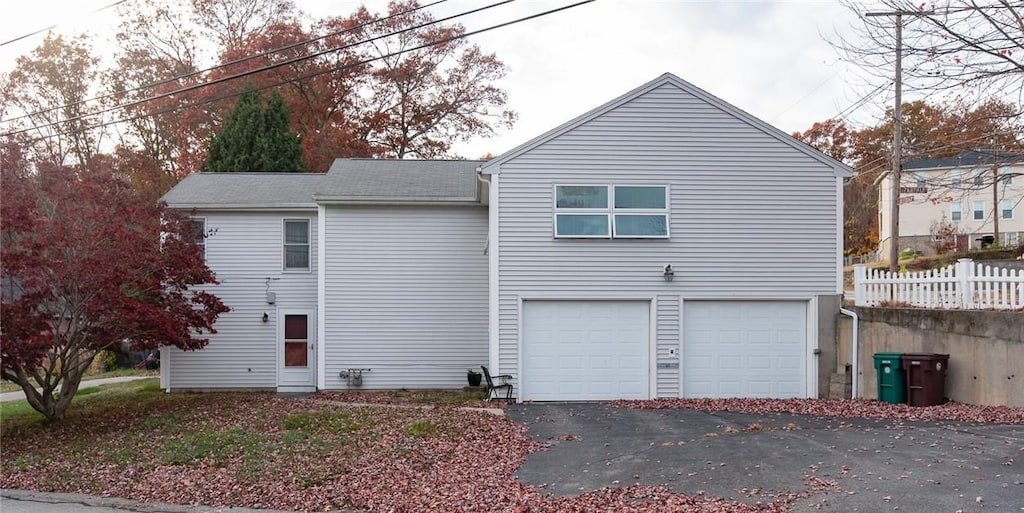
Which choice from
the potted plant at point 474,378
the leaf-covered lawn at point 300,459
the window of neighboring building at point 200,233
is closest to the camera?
the leaf-covered lawn at point 300,459

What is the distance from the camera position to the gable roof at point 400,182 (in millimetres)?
17453

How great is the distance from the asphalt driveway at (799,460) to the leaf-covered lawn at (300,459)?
487 millimetres

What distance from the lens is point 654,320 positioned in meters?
15.5

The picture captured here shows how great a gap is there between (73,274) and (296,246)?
247 inches

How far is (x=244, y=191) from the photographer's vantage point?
1933cm

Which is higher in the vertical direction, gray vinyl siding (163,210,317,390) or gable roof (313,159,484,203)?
gable roof (313,159,484,203)

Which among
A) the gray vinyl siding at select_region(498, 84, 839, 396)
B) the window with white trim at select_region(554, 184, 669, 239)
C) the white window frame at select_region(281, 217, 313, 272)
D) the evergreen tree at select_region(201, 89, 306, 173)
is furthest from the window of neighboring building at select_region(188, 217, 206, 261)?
the evergreen tree at select_region(201, 89, 306, 173)

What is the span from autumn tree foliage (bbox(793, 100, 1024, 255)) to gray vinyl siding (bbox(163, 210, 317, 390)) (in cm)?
1211

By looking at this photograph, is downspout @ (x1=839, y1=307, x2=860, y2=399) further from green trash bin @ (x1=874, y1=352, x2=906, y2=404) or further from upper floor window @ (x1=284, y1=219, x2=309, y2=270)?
upper floor window @ (x1=284, y1=219, x2=309, y2=270)

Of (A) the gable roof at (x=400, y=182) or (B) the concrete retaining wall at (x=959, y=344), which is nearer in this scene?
(B) the concrete retaining wall at (x=959, y=344)

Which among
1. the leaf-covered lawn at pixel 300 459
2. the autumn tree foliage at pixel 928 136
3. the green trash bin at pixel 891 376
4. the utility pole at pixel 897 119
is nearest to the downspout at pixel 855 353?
the green trash bin at pixel 891 376

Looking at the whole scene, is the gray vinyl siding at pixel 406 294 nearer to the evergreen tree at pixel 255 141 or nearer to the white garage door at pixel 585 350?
the white garage door at pixel 585 350

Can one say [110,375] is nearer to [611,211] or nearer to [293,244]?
[293,244]

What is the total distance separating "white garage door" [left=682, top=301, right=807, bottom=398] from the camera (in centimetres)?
1569
